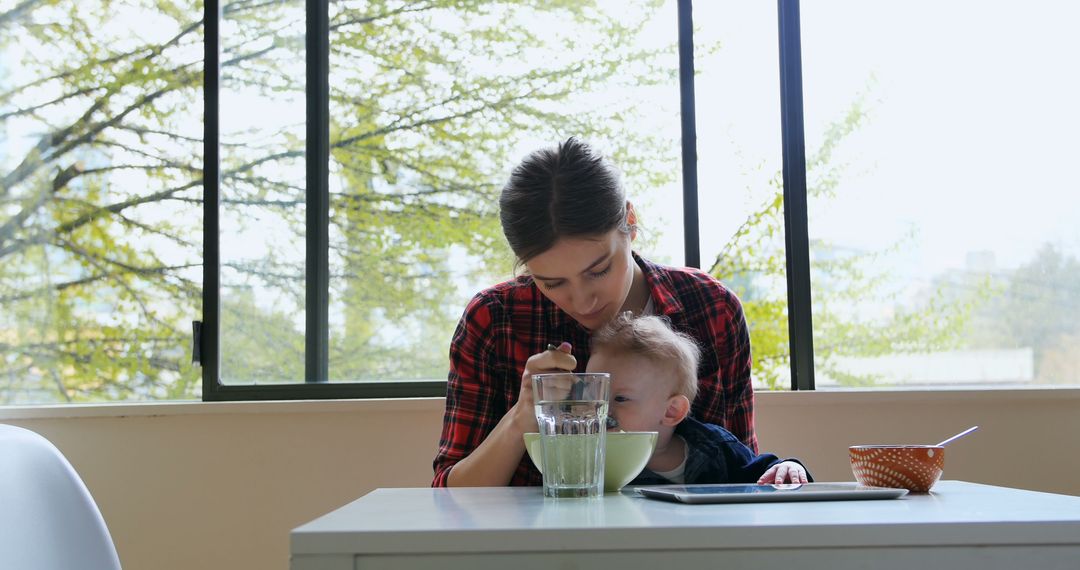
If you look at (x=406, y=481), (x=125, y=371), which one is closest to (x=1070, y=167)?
(x=406, y=481)

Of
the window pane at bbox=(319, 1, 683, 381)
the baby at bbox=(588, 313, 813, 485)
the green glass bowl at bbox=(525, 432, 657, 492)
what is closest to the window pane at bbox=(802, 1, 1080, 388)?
the window pane at bbox=(319, 1, 683, 381)

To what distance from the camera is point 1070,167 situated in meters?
2.60

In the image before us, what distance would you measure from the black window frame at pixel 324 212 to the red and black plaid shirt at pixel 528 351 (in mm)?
849

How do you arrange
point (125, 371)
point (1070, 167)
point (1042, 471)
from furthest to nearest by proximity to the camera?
1. point (125, 371)
2. point (1070, 167)
3. point (1042, 471)

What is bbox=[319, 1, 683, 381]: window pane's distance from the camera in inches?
107

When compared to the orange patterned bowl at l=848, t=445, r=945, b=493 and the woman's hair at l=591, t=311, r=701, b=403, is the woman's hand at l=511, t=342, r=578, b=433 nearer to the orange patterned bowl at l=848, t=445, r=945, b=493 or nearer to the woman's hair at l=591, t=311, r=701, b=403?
the woman's hair at l=591, t=311, r=701, b=403

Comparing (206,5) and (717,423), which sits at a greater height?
(206,5)

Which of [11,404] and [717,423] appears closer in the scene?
[717,423]

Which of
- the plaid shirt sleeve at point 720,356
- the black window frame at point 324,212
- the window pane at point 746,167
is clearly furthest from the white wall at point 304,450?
the plaid shirt sleeve at point 720,356

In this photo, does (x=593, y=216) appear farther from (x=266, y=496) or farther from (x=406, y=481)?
(x=266, y=496)

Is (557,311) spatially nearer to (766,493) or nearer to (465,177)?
(766,493)

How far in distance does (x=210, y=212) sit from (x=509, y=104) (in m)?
0.90

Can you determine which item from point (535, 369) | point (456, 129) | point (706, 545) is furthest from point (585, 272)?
point (456, 129)

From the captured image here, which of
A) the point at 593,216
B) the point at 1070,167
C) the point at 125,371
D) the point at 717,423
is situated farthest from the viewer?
the point at 125,371
